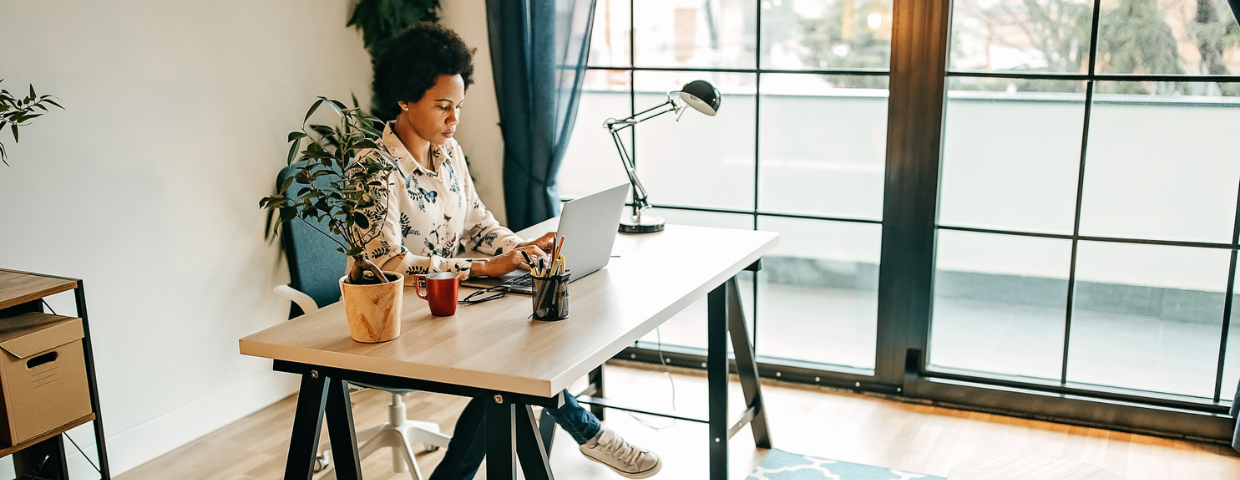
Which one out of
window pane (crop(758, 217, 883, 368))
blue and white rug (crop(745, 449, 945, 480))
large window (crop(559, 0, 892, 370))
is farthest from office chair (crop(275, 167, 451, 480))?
window pane (crop(758, 217, 883, 368))

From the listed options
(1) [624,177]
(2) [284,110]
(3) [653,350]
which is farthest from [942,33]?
(2) [284,110]

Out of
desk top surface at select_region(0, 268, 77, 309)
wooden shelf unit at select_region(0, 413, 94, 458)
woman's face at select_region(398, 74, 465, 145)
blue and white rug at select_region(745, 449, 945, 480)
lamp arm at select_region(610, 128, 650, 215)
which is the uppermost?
woman's face at select_region(398, 74, 465, 145)

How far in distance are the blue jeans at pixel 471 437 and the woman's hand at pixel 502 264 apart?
1.14 ft

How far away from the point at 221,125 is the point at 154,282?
57 cm

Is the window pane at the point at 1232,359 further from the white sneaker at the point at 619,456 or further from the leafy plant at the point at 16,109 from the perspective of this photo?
the leafy plant at the point at 16,109

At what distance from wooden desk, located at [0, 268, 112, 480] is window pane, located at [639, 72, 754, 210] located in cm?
205

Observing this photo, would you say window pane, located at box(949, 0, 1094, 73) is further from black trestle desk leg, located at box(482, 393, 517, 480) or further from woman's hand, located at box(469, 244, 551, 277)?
black trestle desk leg, located at box(482, 393, 517, 480)

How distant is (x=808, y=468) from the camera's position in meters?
2.97

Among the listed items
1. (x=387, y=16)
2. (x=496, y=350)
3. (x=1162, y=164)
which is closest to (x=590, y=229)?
(x=496, y=350)

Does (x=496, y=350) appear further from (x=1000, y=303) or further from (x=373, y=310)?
(x=1000, y=303)

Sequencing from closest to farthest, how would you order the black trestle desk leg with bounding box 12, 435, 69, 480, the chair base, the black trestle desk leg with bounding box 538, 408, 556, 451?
the black trestle desk leg with bounding box 12, 435, 69, 480, the black trestle desk leg with bounding box 538, 408, 556, 451, the chair base

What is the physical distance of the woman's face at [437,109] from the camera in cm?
256

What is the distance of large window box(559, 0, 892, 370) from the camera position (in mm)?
3379

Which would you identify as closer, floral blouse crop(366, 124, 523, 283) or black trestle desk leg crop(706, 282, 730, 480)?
floral blouse crop(366, 124, 523, 283)
